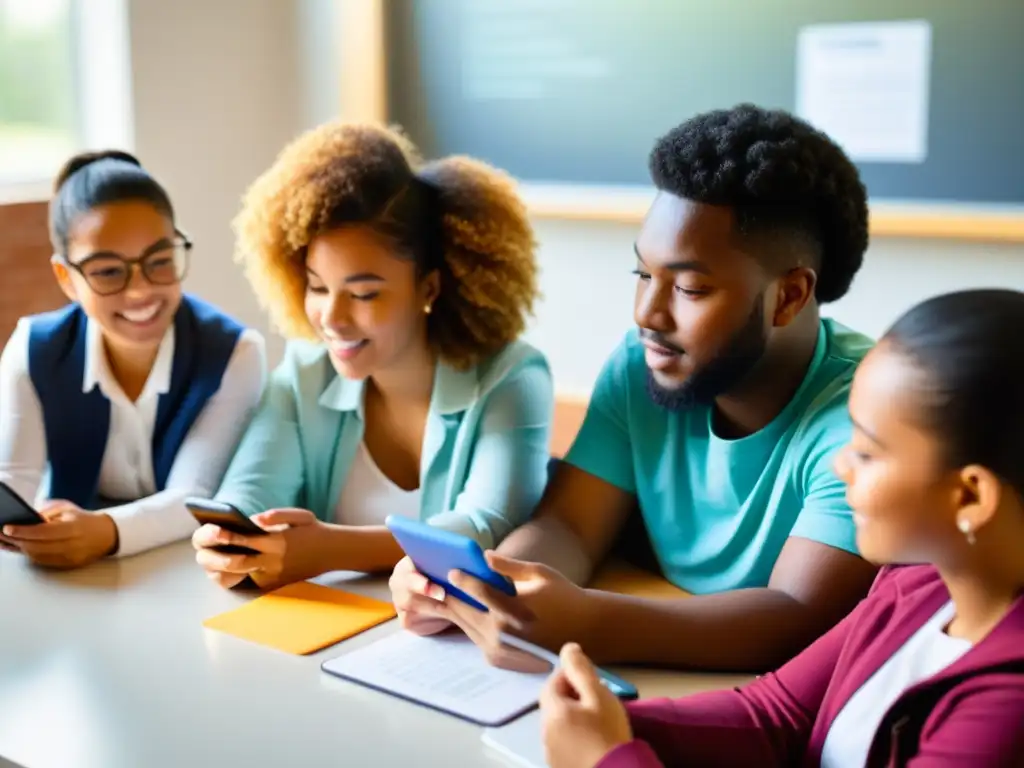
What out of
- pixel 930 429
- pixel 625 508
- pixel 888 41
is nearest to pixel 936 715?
pixel 930 429

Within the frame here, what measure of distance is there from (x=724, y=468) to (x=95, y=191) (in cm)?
100

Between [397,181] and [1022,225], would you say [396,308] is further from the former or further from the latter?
[1022,225]

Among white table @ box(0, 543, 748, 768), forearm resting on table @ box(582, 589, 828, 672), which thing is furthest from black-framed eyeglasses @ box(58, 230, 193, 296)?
forearm resting on table @ box(582, 589, 828, 672)

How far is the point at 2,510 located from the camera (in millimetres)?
1564

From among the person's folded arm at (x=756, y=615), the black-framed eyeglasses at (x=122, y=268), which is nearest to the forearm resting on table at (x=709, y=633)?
the person's folded arm at (x=756, y=615)

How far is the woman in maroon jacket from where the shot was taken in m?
0.84

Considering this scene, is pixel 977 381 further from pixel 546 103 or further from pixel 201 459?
pixel 546 103

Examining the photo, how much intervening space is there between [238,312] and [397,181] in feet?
4.62

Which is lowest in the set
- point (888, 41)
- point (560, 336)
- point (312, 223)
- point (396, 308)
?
point (560, 336)

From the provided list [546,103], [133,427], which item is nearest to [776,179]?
[133,427]

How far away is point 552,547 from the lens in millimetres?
1480

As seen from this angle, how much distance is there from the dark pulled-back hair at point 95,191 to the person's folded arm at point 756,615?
97cm

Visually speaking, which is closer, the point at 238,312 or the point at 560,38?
the point at 560,38

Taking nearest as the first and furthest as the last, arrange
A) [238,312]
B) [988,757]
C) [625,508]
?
[988,757]
[625,508]
[238,312]
